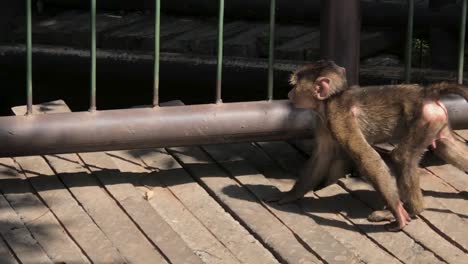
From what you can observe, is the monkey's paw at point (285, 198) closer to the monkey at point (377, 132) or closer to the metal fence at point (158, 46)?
the monkey at point (377, 132)

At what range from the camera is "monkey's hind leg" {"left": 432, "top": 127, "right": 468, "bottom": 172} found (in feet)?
23.4

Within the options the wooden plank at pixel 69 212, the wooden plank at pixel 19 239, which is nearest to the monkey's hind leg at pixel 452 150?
the wooden plank at pixel 69 212

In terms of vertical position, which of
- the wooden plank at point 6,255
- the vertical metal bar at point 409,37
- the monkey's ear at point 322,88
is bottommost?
the wooden plank at point 6,255

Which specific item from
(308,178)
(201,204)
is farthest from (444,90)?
(201,204)

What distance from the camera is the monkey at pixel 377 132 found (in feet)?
22.8

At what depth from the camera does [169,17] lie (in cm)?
1051

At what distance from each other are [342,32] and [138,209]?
1498 millimetres

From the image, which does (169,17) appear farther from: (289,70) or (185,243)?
(185,243)

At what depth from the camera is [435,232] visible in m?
6.87

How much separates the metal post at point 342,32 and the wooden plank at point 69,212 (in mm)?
1638

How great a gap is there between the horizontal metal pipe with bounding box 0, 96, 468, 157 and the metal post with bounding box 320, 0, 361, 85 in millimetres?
347

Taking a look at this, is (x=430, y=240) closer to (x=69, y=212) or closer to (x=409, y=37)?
(x=409, y=37)

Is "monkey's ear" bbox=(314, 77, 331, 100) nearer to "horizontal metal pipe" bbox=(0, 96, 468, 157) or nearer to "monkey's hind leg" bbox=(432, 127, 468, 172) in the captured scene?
"horizontal metal pipe" bbox=(0, 96, 468, 157)

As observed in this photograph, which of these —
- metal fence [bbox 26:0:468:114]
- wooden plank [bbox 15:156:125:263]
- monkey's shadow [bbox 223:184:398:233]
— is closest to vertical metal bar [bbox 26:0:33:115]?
metal fence [bbox 26:0:468:114]
